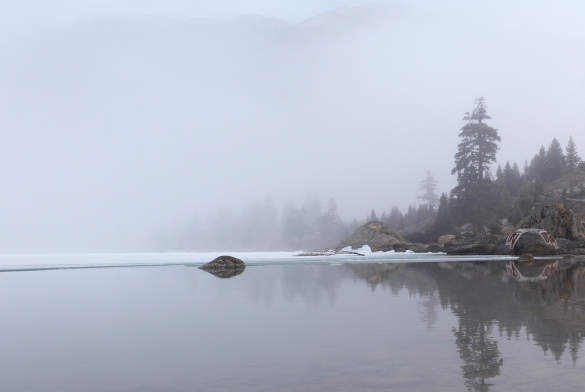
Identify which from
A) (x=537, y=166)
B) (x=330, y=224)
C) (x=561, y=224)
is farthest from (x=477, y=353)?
(x=330, y=224)

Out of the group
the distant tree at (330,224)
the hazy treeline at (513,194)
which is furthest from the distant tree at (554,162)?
the distant tree at (330,224)

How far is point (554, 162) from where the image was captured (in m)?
64.9

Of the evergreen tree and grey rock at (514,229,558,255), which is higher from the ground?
the evergreen tree

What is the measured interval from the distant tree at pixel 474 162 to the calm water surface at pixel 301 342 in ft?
160

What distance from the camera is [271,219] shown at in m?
144

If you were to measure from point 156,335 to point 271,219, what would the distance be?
139 meters

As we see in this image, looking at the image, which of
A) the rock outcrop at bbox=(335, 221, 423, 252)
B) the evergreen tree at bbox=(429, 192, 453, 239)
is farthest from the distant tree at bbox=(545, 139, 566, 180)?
the rock outcrop at bbox=(335, 221, 423, 252)

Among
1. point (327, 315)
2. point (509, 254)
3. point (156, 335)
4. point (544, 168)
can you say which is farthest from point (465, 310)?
point (544, 168)

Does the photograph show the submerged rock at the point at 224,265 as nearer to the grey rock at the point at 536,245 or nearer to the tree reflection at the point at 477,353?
the tree reflection at the point at 477,353

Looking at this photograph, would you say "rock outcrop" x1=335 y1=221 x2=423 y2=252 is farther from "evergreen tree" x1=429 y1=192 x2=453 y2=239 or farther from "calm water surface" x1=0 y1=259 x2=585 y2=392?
"calm water surface" x1=0 y1=259 x2=585 y2=392

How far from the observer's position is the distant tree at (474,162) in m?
55.6

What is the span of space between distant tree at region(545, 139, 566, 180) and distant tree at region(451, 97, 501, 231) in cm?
1123

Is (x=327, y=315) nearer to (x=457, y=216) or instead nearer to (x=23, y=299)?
(x=23, y=299)

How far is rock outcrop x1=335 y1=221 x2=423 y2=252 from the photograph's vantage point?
4353 cm
